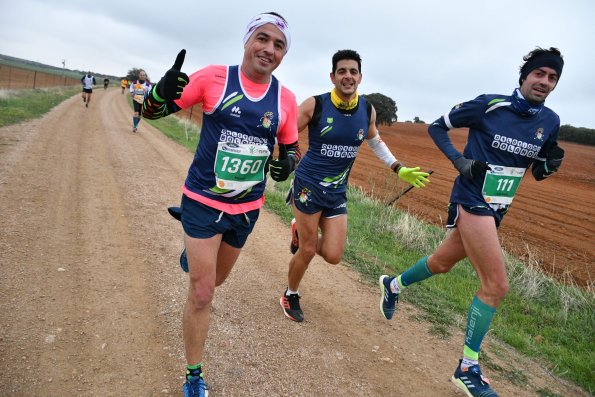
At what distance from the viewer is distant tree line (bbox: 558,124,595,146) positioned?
1881 inches

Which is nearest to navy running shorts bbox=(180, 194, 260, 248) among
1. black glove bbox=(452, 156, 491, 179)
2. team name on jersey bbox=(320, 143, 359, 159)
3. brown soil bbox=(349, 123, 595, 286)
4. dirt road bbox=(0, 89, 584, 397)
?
dirt road bbox=(0, 89, 584, 397)

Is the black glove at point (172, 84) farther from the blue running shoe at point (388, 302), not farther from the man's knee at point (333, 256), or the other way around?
the blue running shoe at point (388, 302)

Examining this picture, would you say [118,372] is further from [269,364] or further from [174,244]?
[174,244]

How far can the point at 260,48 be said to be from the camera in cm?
264

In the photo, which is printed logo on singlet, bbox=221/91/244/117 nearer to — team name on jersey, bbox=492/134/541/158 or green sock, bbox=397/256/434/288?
team name on jersey, bbox=492/134/541/158

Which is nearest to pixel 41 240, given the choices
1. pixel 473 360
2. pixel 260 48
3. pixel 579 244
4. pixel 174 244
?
pixel 174 244

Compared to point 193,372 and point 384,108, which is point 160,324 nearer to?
point 193,372

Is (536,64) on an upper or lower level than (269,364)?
upper

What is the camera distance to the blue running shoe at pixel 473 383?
→ 117 inches

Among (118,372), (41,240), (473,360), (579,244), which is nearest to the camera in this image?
(118,372)

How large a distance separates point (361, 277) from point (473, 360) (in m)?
2.25

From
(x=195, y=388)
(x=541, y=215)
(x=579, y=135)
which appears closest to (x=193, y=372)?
(x=195, y=388)

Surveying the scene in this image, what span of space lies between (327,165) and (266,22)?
158 centimetres

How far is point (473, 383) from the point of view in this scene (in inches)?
119
